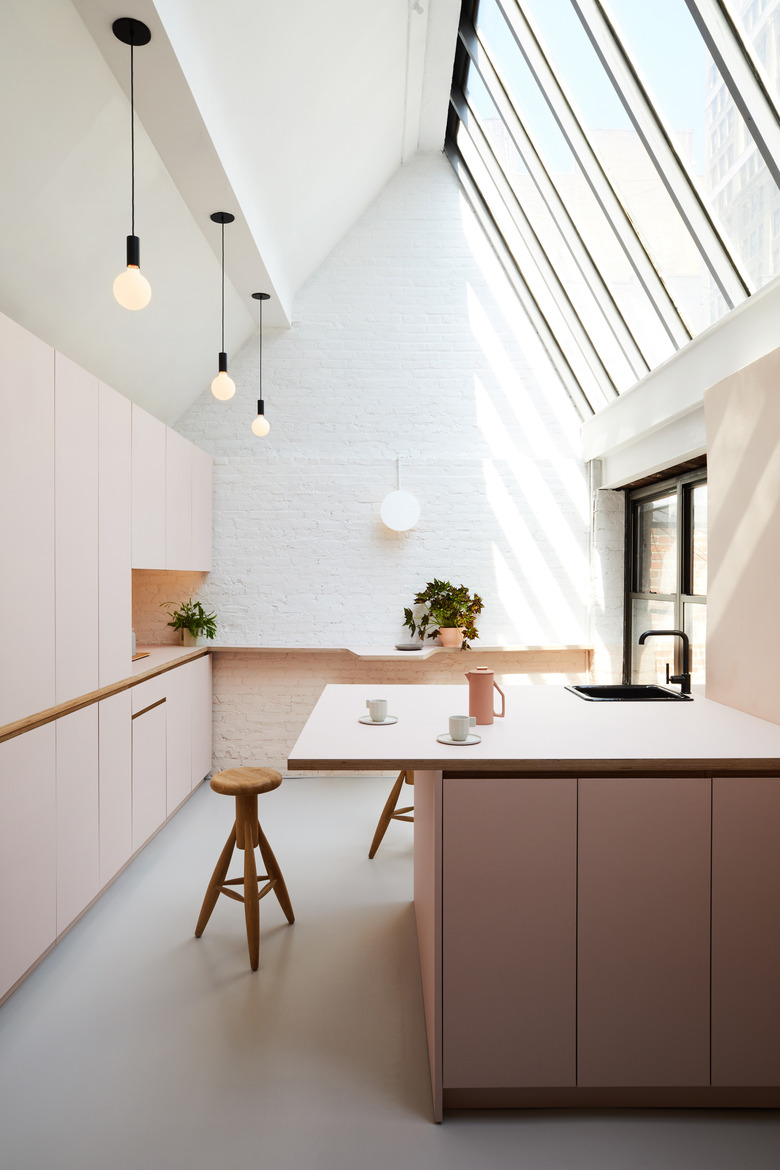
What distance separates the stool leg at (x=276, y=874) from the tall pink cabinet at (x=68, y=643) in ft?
2.25

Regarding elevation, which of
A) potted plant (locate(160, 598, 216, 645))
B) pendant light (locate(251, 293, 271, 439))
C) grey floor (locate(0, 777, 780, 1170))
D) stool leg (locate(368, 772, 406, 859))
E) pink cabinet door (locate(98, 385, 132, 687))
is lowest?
grey floor (locate(0, 777, 780, 1170))

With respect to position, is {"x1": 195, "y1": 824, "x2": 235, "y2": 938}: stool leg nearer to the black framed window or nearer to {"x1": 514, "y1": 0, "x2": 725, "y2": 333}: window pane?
the black framed window

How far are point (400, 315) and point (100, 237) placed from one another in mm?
2453

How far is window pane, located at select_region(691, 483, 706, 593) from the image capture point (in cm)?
354

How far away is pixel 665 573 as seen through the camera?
411cm

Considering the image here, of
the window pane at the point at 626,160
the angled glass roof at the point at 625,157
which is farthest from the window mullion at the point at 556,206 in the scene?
the window pane at the point at 626,160

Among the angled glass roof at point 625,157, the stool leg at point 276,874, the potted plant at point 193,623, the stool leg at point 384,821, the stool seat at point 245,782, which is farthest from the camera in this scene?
the potted plant at point 193,623

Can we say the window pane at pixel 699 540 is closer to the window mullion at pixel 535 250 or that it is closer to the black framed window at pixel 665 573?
the black framed window at pixel 665 573

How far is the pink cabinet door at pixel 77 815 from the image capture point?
2.55 metres

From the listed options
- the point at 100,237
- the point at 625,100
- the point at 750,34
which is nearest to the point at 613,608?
the point at 625,100

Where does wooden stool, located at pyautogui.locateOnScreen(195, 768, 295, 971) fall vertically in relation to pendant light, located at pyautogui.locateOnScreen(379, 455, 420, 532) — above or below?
below

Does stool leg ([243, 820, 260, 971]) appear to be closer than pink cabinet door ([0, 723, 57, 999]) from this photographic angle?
No

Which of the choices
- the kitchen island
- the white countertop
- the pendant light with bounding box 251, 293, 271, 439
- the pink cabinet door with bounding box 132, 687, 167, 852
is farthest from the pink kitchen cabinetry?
the kitchen island

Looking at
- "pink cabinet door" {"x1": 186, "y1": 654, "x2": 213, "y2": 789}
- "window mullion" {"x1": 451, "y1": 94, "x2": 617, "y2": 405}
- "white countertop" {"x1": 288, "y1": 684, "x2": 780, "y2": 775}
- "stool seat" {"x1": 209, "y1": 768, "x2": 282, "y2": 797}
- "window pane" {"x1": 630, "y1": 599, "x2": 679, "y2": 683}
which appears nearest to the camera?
"white countertop" {"x1": 288, "y1": 684, "x2": 780, "y2": 775}
